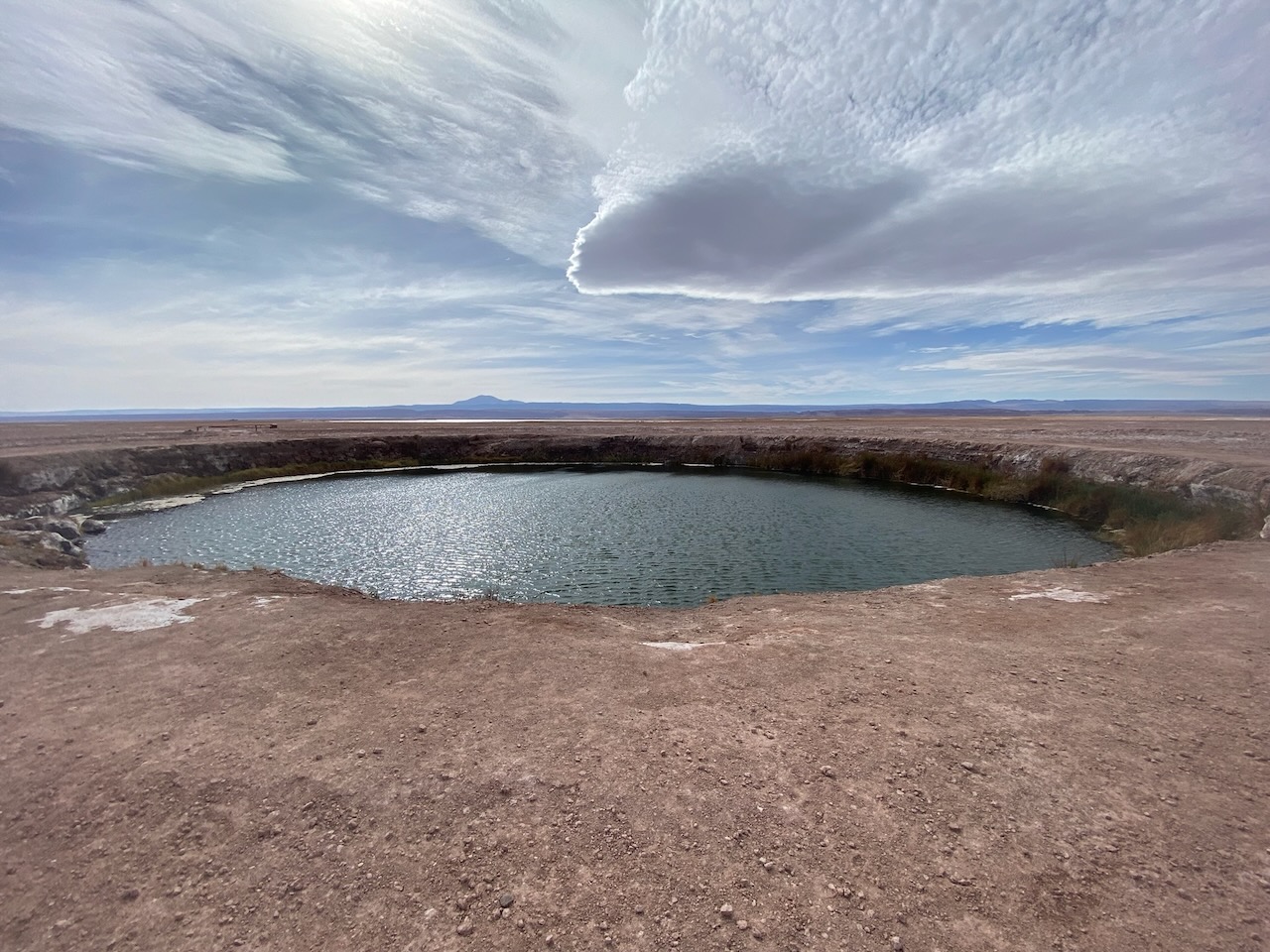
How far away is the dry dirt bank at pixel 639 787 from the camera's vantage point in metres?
5.60

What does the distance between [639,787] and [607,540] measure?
889 inches

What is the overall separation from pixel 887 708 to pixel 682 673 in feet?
12.2

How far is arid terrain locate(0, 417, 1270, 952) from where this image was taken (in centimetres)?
560

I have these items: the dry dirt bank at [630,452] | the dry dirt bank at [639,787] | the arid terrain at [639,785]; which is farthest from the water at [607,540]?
the dry dirt bank at [639,787]

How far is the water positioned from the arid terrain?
9467 mm

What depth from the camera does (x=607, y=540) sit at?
30016 mm

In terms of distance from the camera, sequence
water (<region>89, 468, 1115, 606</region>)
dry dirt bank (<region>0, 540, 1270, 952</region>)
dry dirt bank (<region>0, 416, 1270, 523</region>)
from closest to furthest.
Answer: dry dirt bank (<region>0, 540, 1270, 952</region>) → water (<region>89, 468, 1115, 606</region>) → dry dirt bank (<region>0, 416, 1270, 523</region>)

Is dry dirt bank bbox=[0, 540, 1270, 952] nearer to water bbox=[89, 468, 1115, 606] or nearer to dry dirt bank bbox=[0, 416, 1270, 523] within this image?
water bbox=[89, 468, 1115, 606]

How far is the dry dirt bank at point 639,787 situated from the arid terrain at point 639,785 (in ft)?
0.14

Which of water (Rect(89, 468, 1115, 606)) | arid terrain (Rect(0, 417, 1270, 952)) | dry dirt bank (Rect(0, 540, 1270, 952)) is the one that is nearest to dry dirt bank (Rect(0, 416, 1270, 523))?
water (Rect(89, 468, 1115, 606))

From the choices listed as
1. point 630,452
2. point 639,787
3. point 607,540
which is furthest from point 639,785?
point 630,452

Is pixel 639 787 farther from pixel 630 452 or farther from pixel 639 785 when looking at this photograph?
pixel 630 452

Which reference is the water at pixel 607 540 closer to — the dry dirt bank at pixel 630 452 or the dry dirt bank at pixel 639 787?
the dry dirt bank at pixel 630 452

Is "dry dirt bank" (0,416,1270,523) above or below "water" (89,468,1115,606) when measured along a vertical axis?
above
